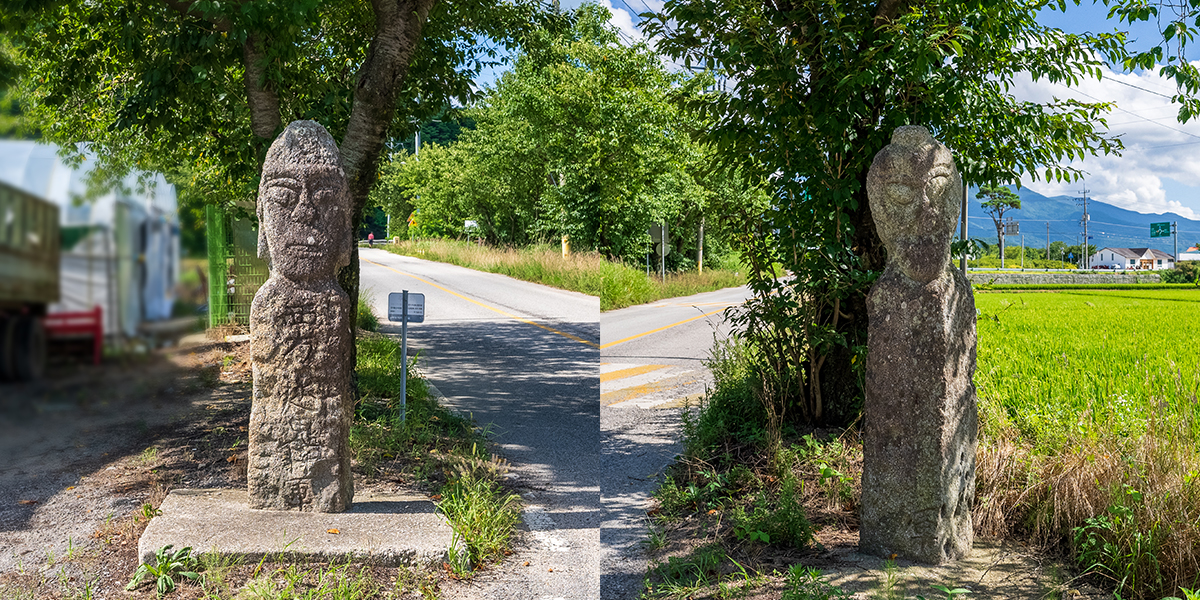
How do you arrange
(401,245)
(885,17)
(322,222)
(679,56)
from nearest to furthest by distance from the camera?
(322,222) → (885,17) → (679,56) → (401,245)

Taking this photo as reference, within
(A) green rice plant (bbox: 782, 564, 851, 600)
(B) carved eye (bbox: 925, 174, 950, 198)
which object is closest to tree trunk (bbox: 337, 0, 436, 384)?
(A) green rice plant (bbox: 782, 564, 851, 600)

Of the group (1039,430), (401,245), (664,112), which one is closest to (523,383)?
(664,112)

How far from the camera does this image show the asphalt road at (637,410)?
4141 millimetres

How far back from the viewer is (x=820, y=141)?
5051mm

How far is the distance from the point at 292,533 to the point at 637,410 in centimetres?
387

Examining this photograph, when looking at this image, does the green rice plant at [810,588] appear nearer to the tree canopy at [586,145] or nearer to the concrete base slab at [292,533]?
the concrete base slab at [292,533]

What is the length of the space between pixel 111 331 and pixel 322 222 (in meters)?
2.33

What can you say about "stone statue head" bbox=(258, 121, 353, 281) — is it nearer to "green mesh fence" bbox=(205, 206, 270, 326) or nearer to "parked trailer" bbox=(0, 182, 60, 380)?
"parked trailer" bbox=(0, 182, 60, 380)

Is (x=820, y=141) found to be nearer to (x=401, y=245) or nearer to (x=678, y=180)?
(x=678, y=180)

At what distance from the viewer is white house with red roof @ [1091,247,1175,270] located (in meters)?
60.2

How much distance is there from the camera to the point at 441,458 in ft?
18.8

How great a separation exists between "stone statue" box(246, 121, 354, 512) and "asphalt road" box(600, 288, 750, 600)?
1.75m

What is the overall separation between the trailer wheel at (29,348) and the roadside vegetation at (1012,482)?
2.76 metres

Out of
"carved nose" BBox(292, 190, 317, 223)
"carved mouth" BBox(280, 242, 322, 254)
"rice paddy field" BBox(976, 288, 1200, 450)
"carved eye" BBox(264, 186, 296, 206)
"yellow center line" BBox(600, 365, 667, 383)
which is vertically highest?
"carved eye" BBox(264, 186, 296, 206)
